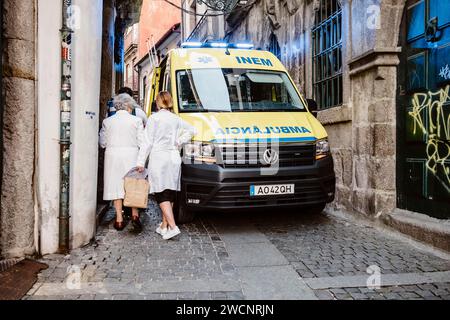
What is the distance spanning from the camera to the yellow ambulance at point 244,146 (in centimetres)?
589

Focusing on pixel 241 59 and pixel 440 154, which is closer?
pixel 440 154

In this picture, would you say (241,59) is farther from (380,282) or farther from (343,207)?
(380,282)

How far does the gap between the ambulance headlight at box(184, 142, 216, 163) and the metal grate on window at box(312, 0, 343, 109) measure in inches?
133

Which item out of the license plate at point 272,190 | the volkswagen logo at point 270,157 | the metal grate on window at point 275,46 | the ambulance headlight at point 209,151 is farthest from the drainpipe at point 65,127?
the metal grate on window at point 275,46

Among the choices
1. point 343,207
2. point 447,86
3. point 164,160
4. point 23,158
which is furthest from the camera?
point 343,207

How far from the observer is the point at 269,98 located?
23.1ft

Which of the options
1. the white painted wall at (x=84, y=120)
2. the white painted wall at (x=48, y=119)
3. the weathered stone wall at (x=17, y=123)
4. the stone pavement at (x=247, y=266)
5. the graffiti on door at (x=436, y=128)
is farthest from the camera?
the graffiti on door at (x=436, y=128)

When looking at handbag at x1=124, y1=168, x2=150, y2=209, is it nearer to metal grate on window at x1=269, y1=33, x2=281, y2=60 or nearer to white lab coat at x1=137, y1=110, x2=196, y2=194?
white lab coat at x1=137, y1=110, x2=196, y2=194

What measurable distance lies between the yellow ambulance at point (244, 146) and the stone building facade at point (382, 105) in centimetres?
84

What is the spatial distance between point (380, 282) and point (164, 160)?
9.80ft

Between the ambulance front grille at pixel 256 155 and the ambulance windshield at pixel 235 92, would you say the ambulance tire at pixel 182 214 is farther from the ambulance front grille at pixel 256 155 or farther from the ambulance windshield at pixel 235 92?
the ambulance windshield at pixel 235 92

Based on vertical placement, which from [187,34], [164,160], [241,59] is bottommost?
[164,160]

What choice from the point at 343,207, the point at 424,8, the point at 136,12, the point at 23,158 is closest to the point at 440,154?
the point at 424,8

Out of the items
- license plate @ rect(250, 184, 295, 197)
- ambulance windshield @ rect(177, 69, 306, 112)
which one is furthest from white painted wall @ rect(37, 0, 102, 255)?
license plate @ rect(250, 184, 295, 197)
